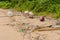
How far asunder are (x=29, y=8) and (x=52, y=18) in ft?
7.10

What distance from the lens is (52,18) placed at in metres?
10.4

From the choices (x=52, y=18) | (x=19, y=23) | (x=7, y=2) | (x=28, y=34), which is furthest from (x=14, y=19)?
(x=7, y=2)

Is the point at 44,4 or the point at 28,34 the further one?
the point at 44,4

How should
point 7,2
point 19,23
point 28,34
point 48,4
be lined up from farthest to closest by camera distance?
point 7,2 < point 48,4 < point 19,23 < point 28,34

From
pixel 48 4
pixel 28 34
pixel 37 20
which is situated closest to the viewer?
pixel 28 34

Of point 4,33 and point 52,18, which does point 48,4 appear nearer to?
point 52,18

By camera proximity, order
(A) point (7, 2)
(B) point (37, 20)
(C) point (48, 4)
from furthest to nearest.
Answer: (A) point (7, 2), (C) point (48, 4), (B) point (37, 20)

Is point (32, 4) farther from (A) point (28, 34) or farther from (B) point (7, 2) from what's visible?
(A) point (28, 34)

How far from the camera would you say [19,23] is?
930 cm

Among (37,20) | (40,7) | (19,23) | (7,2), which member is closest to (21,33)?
(19,23)

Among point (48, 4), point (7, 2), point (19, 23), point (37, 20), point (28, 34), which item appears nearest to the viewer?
point (28, 34)

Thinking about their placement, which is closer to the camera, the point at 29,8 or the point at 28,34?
the point at 28,34

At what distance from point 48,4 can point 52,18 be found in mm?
1457

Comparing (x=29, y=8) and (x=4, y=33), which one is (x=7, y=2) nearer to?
(x=29, y=8)
